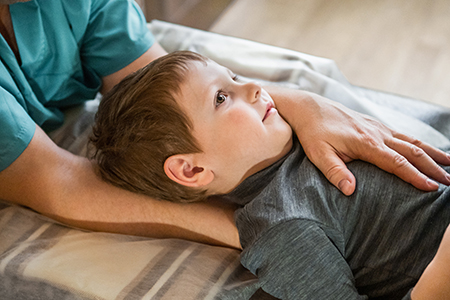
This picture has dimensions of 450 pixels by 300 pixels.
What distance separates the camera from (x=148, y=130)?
0.83m

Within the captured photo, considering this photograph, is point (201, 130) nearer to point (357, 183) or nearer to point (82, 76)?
point (357, 183)

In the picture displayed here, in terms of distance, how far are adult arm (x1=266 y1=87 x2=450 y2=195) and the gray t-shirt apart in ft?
0.09

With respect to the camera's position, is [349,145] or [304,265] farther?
[349,145]

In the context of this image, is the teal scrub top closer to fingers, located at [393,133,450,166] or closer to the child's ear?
the child's ear

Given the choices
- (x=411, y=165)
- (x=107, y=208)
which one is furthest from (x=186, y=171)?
(x=411, y=165)

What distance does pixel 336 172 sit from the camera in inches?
31.5

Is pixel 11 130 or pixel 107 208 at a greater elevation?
pixel 11 130

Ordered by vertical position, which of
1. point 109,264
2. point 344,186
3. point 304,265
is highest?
point 344,186

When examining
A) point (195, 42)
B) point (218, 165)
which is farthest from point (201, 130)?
point (195, 42)

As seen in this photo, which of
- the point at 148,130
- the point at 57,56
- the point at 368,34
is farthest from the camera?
the point at 368,34

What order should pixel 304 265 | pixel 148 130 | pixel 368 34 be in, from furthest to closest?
pixel 368 34 < pixel 148 130 < pixel 304 265

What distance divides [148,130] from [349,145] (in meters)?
0.44

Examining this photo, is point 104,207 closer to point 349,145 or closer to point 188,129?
point 188,129

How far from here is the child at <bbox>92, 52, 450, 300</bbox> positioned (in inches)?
29.2
